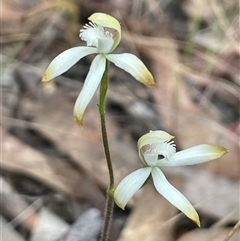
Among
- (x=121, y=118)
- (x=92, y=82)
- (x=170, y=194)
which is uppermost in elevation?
(x=92, y=82)

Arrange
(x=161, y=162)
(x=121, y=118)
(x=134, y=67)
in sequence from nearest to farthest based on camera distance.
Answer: (x=134, y=67) → (x=161, y=162) → (x=121, y=118)

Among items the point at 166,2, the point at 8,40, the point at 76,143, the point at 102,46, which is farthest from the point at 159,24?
the point at 102,46

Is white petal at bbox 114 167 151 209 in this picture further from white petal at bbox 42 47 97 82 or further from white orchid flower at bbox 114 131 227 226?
white petal at bbox 42 47 97 82

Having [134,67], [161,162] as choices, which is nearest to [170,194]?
[161,162]

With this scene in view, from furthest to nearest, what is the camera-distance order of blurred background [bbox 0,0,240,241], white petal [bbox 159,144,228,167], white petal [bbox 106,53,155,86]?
blurred background [bbox 0,0,240,241] < white petal [bbox 159,144,228,167] < white petal [bbox 106,53,155,86]

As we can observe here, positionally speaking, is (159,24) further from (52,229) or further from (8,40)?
(52,229)

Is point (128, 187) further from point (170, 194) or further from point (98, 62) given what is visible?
point (98, 62)

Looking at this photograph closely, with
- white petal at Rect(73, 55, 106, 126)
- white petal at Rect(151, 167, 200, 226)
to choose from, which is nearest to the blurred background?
white petal at Rect(151, 167, 200, 226)
